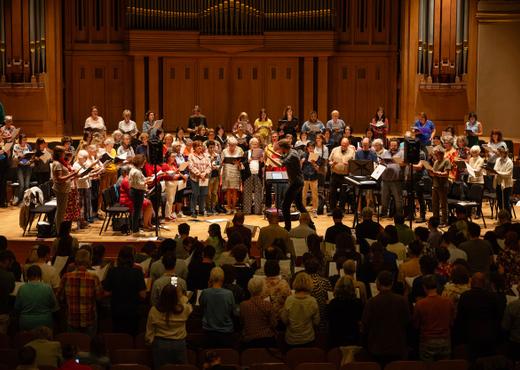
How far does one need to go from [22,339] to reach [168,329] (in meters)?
1.21

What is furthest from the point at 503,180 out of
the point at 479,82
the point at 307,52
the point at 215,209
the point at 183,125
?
the point at 183,125

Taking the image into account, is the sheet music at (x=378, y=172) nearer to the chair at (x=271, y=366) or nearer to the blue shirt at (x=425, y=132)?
the blue shirt at (x=425, y=132)

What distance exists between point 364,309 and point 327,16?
1490cm

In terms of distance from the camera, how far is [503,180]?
615 inches

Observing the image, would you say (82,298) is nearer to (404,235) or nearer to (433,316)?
(433,316)

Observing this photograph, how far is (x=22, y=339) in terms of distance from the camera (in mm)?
7906

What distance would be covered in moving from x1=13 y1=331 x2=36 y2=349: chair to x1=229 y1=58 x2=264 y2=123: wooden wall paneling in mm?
15143

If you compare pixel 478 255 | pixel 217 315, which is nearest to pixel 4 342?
pixel 217 315

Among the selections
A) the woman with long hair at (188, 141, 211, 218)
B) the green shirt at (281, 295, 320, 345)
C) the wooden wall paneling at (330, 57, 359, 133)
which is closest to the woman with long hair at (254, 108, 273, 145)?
the woman with long hair at (188, 141, 211, 218)

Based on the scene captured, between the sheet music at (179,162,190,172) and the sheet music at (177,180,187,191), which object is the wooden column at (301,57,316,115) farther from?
the sheet music at (179,162,190,172)

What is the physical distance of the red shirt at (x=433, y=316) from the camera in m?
7.96

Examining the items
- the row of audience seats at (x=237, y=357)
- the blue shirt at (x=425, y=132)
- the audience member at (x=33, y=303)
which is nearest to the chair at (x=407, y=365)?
the row of audience seats at (x=237, y=357)

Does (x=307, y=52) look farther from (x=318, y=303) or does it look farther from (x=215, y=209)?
(x=318, y=303)

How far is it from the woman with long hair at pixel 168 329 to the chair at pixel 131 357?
0.21 feet
